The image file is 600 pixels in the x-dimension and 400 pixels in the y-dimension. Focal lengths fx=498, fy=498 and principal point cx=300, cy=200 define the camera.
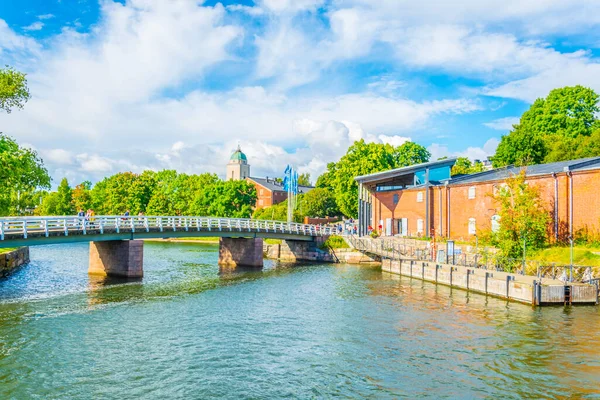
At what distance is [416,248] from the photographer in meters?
45.2

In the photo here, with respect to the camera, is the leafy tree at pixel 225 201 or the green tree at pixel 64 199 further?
the green tree at pixel 64 199

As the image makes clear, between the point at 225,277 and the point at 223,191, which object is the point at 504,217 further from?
the point at 223,191

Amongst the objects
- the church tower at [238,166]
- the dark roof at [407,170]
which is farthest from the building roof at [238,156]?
the dark roof at [407,170]

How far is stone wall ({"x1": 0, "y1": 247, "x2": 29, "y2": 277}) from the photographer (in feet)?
132

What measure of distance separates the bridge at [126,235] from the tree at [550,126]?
28890 millimetres

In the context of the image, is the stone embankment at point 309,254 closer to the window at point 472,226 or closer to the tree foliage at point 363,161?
the window at point 472,226

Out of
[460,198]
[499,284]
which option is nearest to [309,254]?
[460,198]

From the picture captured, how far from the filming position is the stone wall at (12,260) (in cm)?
4031

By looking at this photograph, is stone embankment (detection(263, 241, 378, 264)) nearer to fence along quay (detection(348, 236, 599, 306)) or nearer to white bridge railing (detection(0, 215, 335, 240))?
white bridge railing (detection(0, 215, 335, 240))

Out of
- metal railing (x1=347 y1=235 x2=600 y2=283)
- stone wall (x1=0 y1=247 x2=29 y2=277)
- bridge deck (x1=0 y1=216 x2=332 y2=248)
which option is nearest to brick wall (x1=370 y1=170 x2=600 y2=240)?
metal railing (x1=347 y1=235 x2=600 y2=283)

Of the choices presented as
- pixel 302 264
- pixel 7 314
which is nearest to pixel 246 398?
pixel 7 314

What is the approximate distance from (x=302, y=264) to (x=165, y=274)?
16.3 metres

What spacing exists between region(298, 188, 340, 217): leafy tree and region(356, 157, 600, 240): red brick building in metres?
30.3

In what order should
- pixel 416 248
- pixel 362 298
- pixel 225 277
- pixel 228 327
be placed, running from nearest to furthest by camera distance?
pixel 228 327
pixel 362 298
pixel 225 277
pixel 416 248
